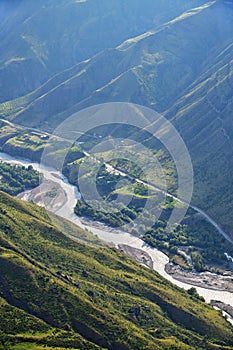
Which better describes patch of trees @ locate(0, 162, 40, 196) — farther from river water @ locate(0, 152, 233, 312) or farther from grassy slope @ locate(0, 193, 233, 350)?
grassy slope @ locate(0, 193, 233, 350)

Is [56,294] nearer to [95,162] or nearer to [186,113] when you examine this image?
[95,162]

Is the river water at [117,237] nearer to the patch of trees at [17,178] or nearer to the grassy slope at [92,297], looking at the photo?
the patch of trees at [17,178]

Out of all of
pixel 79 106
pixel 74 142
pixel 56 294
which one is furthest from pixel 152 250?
pixel 79 106

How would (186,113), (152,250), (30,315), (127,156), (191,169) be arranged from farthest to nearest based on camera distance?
(186,113), (127,156), (191,169), (152,250), (30,315)

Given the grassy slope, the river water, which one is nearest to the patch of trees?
the river water

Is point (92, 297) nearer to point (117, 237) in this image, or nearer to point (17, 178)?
point (117, 237)

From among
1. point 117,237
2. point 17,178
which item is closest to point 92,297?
point 117,237

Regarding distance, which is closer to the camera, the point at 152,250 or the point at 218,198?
the point at 152,250

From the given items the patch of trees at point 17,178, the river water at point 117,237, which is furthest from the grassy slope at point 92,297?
the patch of trees at point 17,178
